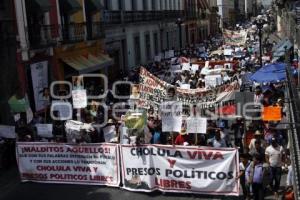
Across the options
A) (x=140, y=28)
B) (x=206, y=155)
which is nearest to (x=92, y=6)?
(x=140, y=28)

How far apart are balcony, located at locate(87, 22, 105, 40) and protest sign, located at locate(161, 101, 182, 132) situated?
16.1 metres

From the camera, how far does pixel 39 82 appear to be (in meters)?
24.2

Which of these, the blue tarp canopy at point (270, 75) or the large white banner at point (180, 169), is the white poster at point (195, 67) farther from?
the large white banner at point (180, 169)

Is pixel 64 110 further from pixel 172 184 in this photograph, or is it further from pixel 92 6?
pixel 92 6

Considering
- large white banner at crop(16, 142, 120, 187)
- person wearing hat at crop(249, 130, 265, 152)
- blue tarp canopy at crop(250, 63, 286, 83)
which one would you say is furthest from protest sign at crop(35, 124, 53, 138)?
blue tarp canopy at crop(250, 63, 286, 83)

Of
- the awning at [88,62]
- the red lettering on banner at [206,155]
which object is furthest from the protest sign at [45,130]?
the awning at [88,62]

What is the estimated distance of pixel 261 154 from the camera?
1288 cm

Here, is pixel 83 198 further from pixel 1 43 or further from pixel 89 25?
pixel 89 25

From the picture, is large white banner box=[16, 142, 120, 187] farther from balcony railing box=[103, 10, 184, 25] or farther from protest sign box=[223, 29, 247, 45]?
protest sign box=[223, 29, 247, 45]

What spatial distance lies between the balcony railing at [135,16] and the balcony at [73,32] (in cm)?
535

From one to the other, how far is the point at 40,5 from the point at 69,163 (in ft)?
36.8

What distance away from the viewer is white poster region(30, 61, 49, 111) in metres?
23.5

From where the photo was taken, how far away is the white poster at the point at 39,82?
23.5m

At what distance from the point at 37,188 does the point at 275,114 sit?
6509 mm
